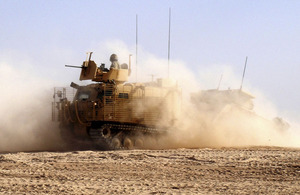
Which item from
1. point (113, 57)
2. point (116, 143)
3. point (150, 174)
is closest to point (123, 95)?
point (116, 143)

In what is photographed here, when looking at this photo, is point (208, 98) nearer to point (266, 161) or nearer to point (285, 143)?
point (285, 143)

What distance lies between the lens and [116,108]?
1942cm

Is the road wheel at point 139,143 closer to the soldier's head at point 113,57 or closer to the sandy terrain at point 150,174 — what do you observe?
the soldier's head at point 113,57

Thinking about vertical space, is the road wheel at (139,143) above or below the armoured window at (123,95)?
below

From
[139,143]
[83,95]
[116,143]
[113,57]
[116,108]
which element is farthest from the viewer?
[113,57]

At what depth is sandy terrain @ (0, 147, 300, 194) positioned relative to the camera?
944 cm

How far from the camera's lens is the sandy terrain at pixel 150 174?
31.0ft

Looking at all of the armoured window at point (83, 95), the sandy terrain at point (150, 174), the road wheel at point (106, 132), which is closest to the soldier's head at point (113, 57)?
the armoured window at point (83, 95)

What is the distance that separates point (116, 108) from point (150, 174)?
814cm

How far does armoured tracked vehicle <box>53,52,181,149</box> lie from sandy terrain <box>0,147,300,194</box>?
3.49 metres

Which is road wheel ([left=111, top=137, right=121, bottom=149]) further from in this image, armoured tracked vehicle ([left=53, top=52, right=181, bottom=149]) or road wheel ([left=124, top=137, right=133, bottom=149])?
road wheel ([left=124, top=137, right=133, bottom=149])

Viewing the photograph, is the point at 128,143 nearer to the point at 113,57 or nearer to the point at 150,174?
the point at 113,57

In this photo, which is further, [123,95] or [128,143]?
[123,95]

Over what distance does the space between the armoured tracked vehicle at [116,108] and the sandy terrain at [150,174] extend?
3494 mm
